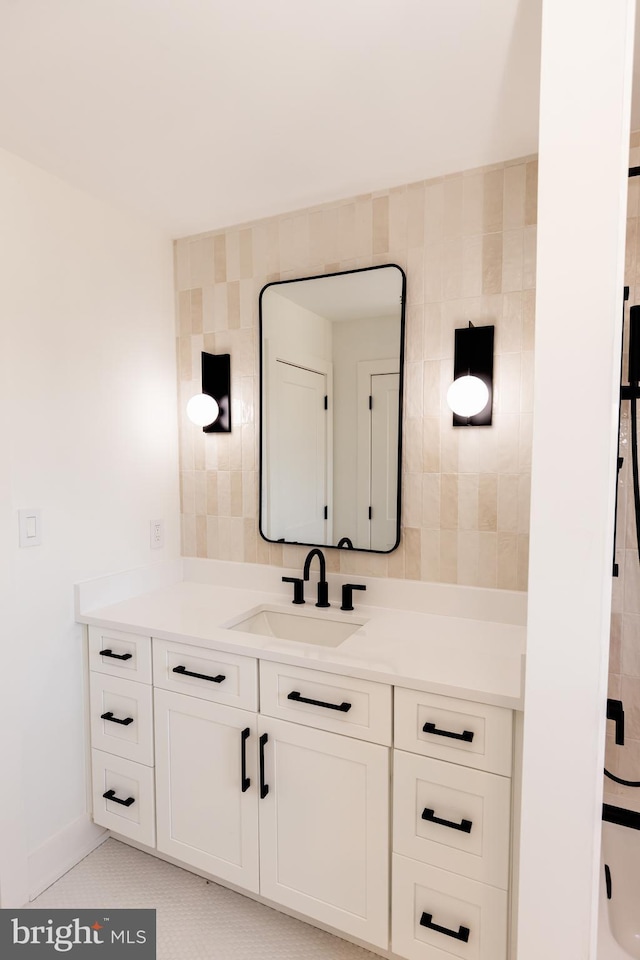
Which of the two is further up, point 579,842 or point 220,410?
point 220,410

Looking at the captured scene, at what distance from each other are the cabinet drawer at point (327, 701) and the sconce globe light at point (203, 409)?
1.08 metres

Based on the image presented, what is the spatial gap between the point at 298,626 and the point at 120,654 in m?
0.64

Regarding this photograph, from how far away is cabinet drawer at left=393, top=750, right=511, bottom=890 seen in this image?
1368 millimetres

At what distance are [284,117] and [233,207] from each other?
0.60 meters

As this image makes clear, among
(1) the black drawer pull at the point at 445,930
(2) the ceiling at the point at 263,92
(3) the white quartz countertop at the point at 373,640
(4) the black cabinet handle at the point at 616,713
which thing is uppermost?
(2) the ceiling at the point at 263,92

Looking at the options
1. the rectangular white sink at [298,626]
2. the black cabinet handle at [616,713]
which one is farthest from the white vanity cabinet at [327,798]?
the black cabinet handle at [616,713]

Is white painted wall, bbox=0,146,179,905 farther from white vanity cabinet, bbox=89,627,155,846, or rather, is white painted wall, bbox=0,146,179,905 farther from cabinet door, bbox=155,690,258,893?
cabinet door, bbox=155,690,258,893

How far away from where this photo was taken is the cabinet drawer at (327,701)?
1.50m

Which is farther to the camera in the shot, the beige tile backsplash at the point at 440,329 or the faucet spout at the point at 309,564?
the faucet spout at the point at 309,564

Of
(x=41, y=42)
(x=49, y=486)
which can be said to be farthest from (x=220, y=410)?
(x=41, y=42)

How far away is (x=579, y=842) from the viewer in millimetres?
997

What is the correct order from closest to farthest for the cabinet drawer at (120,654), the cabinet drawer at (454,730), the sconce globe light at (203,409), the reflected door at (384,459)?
1. the cabinet drawer at (454,730)
2. the cabinet drawer at (120,654)
3. the reflected door at (384,459)
4. the sconce globe light at (203,409)

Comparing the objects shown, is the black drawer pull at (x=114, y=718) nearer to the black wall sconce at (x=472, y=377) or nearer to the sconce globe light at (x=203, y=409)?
the sconce globe light at (x=203, y=409)

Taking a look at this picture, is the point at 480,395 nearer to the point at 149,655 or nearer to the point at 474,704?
the point at 474,704
